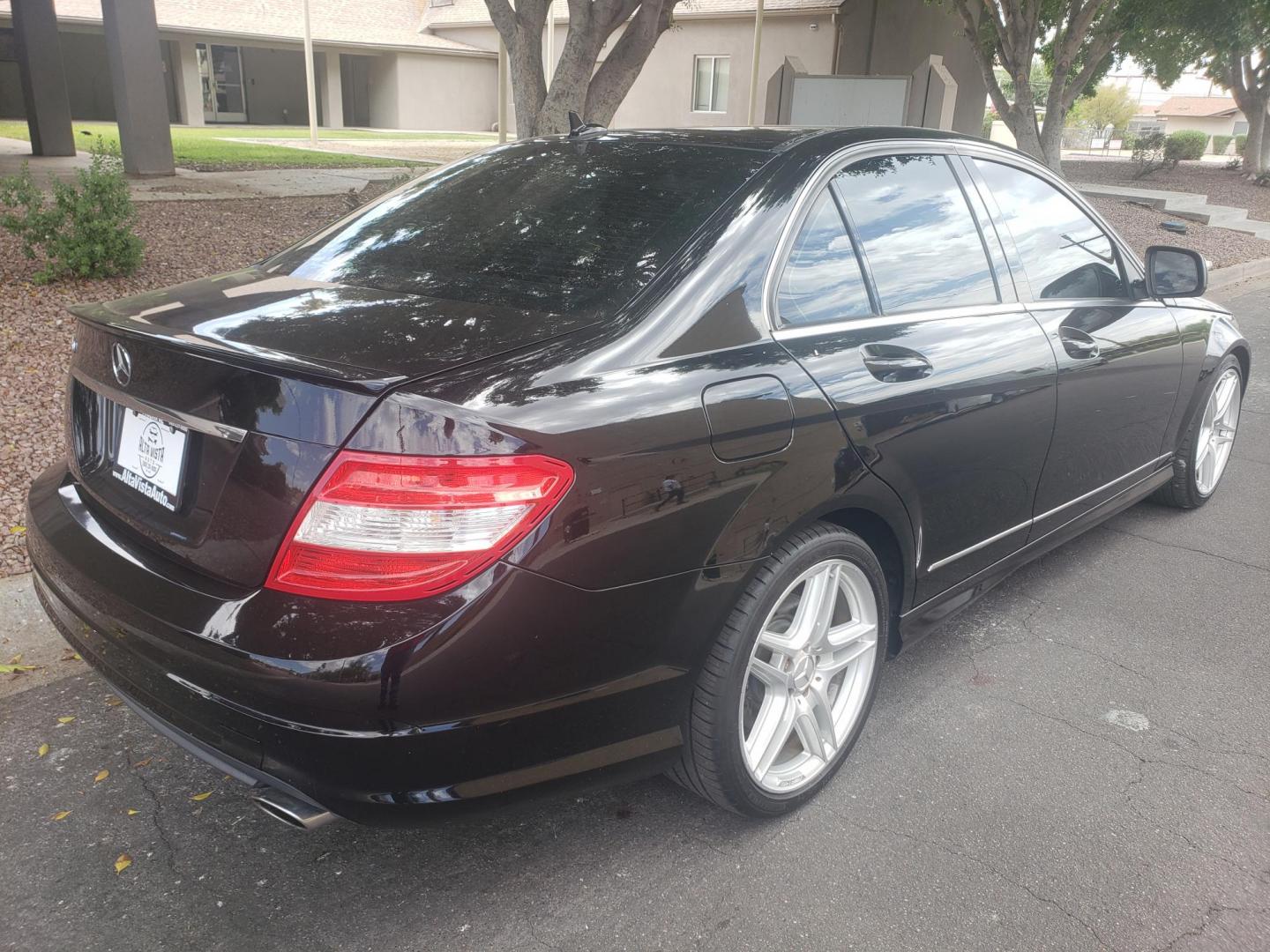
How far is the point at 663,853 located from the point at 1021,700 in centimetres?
140

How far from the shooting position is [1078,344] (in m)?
3.42

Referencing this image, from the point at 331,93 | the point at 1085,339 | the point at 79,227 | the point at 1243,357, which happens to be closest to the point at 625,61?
the point at 79,227

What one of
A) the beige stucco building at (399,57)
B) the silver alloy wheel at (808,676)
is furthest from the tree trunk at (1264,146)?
the silver alloy wheel at (808,676)

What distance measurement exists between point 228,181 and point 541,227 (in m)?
10.9

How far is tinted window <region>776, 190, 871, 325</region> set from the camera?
2.53 metres

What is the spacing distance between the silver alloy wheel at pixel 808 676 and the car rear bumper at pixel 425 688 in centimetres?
32

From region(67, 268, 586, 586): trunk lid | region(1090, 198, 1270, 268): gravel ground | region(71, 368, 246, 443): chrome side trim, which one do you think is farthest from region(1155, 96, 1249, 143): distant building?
region(71, 368, 246, 443): chrome side trim

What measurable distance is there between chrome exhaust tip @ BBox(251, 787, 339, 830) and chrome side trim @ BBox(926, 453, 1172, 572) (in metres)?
1.83

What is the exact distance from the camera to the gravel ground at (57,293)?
4426 mm

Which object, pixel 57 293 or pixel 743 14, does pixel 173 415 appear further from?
pixel 743 14

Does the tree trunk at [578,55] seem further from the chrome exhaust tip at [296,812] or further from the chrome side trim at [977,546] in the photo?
the chrome exhaust tip at [296,812]

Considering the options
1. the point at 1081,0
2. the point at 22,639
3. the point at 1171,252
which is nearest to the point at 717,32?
the point at 1081,0

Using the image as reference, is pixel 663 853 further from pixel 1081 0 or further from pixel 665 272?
pixel 1081 0

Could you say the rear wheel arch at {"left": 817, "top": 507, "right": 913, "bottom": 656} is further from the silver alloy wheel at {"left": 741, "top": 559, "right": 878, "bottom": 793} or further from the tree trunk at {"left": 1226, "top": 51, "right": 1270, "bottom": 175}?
the tree trunk at {"left": 1226, "top": 51, "right": 1270, "bottom": 175}
